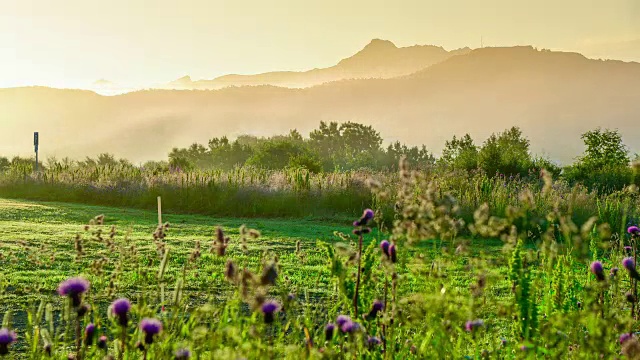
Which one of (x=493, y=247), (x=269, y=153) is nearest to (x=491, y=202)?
(x=493, y=247)

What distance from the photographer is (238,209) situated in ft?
44.3

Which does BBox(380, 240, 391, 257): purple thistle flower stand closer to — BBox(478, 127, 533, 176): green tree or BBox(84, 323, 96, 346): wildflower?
BBox(84, 323, 96, 346): wildflower

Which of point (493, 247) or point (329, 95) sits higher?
point (329, 95)

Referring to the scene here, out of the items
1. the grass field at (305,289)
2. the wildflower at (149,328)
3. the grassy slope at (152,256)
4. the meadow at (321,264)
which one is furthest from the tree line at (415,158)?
the wildflower at (149,328)

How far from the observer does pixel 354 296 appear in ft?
8.57

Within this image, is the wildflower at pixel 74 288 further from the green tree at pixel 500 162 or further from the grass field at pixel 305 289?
the green tree at pixel 500 162

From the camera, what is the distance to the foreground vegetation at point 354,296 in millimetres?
2111

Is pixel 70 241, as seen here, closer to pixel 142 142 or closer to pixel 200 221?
pixel 200 221

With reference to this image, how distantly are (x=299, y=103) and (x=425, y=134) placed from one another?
130 feet

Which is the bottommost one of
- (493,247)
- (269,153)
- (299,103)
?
(493,247)

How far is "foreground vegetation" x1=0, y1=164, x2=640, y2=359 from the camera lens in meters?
2.11

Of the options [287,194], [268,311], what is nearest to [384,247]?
[268,311]

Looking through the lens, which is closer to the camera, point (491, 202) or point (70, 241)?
point (70, 241)

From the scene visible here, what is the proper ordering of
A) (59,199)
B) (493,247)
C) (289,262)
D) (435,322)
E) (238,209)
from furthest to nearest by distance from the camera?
(59,199) → (238,209) → (493,247) → (289,262) → (435,322)
